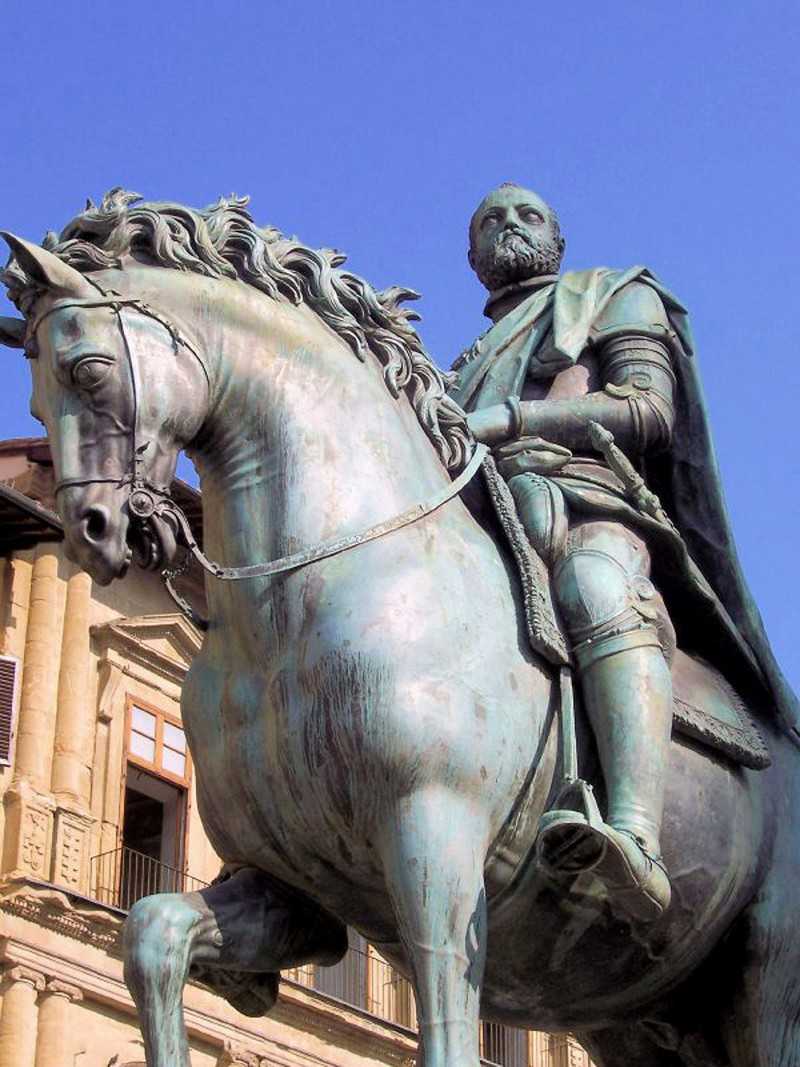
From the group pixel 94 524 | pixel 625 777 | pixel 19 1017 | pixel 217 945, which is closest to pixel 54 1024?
pixel 19 1017

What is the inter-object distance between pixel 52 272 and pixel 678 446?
1918 mm

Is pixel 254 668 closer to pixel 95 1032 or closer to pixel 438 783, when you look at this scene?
pixel 438 783

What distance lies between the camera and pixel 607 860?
5.32 m

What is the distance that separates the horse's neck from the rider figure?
491 millimetres

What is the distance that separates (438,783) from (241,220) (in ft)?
4.95

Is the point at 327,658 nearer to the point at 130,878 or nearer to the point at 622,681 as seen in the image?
the point at 622,681

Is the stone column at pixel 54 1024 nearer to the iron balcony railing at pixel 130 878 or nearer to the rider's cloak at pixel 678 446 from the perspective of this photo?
the iron balcony railing at pixel 130 878

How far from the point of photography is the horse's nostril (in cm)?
538

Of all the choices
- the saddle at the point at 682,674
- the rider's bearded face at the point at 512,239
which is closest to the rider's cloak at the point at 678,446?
the saddle at the point at 682,674

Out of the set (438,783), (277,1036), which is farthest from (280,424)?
(277,1036)

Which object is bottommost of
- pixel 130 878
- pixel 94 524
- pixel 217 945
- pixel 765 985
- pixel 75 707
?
pixel 217 945

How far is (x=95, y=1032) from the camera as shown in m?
23.2

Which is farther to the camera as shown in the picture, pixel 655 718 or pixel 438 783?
pixel 655 718

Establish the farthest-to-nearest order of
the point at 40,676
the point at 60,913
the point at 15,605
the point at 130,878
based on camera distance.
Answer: the point at 15,605
the point at 40,676
the point at 130,878
the point at 60,913
